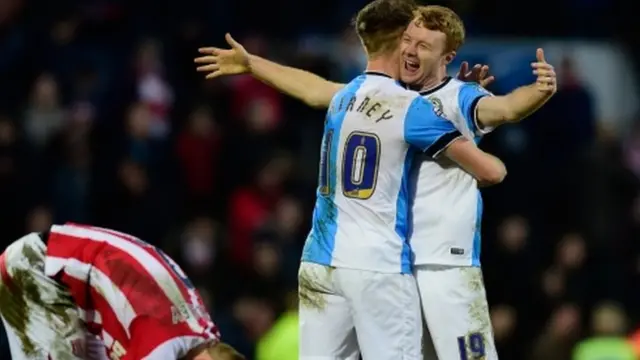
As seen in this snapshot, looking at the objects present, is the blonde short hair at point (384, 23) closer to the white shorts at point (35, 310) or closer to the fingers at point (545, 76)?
the fingers at point (545, 76)

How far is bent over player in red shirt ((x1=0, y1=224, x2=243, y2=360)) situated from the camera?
8.02 m

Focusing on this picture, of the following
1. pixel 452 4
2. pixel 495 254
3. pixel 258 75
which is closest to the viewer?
pixel 258 75

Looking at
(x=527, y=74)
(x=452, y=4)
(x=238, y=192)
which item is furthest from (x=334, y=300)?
(x=452, y=4)

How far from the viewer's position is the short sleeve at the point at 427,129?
24.9 feet

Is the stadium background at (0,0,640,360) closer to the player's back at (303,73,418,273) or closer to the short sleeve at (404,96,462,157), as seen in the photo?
the player's back at (303,73,418,273)

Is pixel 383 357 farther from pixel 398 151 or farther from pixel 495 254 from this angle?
pixel 495 254

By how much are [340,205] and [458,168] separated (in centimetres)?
54

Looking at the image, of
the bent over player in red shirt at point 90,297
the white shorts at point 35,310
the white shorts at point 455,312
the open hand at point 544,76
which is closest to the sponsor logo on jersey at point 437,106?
the open hand at point 544,76

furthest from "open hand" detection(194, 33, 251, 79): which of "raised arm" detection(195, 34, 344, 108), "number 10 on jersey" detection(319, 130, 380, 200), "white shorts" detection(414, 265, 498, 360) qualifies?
"white shorts" detection(414, 265, 498, 360)

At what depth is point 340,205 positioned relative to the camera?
777cm

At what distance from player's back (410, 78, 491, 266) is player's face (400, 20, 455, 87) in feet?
0.36

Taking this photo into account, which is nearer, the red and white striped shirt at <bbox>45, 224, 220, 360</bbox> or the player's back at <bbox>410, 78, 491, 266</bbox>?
the player's back at <bbox>410, 78, 491, 266</bbox>

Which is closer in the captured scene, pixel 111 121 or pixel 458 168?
pixel 458 168

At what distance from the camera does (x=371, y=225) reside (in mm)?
7695
